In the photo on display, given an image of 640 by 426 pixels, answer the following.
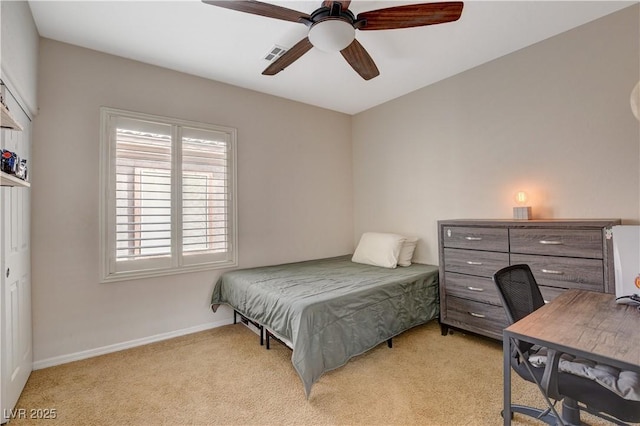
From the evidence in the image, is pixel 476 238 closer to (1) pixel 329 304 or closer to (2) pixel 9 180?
(1) pixel 329 304

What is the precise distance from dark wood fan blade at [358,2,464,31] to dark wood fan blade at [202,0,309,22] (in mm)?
416

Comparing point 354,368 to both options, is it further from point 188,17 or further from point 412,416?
point 188,17

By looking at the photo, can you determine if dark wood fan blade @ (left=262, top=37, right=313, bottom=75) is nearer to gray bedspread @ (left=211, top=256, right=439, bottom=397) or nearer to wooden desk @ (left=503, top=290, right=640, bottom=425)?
gray bedspread @ (left=211, top=256, right=439, bottom=397)

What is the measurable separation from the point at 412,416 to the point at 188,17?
3188 mm

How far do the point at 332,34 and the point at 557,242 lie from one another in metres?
2.24

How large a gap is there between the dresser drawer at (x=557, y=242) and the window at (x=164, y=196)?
281 centimetres

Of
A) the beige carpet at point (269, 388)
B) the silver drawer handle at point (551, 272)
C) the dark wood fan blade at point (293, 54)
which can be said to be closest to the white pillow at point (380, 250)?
the beige carpet at point (269, 388)

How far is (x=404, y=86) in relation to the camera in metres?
3.62

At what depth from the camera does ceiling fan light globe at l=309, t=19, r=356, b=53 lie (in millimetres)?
1835

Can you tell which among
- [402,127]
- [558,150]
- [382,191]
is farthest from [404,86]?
[558,150]

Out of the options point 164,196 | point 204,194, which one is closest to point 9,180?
point 164,196

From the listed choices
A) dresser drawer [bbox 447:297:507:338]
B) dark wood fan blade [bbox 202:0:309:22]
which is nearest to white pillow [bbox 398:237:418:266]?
dresser drawer [bbox 447:297:507:338]

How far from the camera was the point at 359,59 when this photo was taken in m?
2.35

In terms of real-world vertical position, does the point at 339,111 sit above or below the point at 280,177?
above
